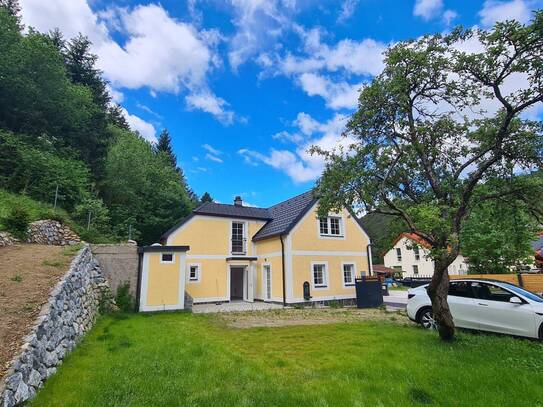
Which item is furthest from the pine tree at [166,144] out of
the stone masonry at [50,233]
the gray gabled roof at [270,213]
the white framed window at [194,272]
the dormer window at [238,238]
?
the stone masonry at [50,233]

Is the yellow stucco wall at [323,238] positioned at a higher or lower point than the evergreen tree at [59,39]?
lower

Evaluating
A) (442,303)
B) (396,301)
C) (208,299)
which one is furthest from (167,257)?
(396,301)

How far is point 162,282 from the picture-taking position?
12.4 metres

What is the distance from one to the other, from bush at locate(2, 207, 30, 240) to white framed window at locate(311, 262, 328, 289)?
13.6 meters

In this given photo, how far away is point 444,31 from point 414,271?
3996 cm

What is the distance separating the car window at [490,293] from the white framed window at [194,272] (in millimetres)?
13703

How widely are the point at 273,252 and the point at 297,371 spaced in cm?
1251

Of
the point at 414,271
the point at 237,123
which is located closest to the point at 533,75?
the point at 237,123

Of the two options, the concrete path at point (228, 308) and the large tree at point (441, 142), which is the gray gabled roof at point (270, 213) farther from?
the large tree at point (441, 142)

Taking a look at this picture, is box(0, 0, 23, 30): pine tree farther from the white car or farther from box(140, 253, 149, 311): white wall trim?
the white car

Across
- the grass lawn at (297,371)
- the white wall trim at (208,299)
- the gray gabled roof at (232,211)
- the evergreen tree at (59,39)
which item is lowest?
the white wall trim at (208,299)

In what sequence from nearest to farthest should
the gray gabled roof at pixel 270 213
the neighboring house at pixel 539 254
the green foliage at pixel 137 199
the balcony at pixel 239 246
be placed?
the gray gabled roof at pixel 270 213, the balcony at pixel 239 246, the neighboring house at pixel 539 254, the green foliage at pixel 137 199

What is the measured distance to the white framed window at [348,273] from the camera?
18139 mm

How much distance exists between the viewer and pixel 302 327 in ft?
30.3
